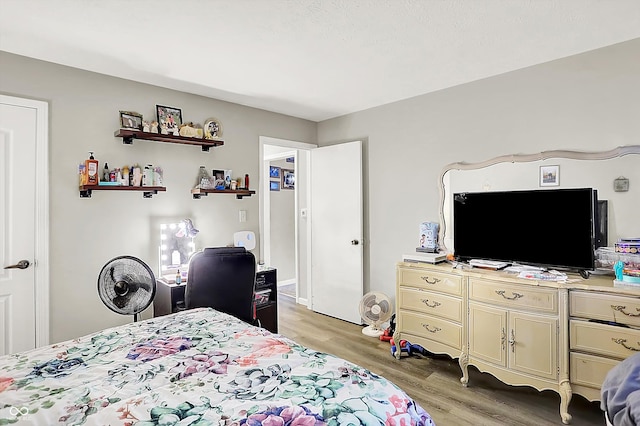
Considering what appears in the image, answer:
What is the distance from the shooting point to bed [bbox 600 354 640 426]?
129cm

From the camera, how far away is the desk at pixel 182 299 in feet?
9.25

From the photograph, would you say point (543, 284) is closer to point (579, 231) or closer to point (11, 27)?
point (579, 231)

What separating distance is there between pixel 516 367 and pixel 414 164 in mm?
2002

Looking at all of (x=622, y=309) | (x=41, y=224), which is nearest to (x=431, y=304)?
(x=622, y=309)

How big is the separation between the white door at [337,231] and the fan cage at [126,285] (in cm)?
236

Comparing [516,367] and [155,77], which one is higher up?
[155,77]

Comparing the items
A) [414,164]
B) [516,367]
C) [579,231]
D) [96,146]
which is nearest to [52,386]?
[96,146]

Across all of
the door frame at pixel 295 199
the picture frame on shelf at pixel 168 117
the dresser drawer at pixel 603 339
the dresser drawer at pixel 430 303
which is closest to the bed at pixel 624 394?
the dresser drawer at pixel 603 339

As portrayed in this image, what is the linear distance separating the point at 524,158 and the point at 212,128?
2.87 metres

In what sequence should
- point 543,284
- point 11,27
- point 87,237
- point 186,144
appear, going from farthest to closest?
point 186,144, point 87,237, point 543,284, point 11,27

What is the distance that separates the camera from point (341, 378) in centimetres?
130

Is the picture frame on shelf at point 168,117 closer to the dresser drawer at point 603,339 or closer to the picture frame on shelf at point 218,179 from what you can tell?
the picture frame on shelf at point 218,179

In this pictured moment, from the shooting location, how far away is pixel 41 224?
263cm

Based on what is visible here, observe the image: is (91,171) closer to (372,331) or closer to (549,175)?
(372,331)
